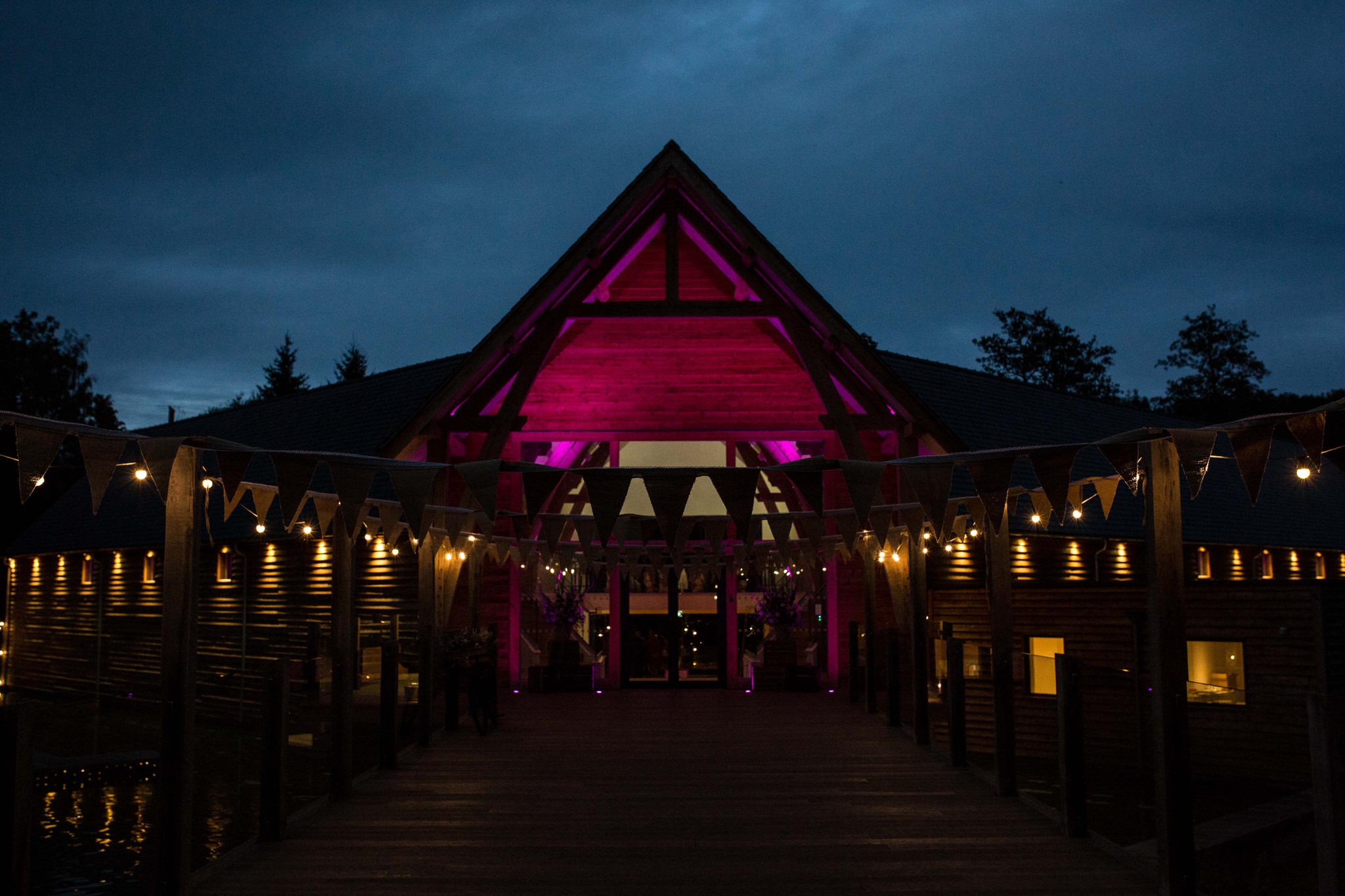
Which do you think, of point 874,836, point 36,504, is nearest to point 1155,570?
point 874,836

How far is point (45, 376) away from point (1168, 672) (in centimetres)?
4365

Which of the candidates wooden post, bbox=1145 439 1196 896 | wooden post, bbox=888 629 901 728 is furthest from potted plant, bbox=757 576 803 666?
wooden post, bbox=1145 439 1196 896

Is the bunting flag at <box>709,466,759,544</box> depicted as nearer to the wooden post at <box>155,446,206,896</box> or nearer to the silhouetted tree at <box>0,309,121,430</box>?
the wooden post at <box>155,446,206,896</box>

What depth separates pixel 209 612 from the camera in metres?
20.9

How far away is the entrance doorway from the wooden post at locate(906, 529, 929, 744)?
881 cm

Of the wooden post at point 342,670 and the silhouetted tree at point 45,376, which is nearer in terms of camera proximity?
the wooden post at point 342,670

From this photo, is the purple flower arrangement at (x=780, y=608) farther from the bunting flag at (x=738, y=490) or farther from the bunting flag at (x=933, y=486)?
the bunting flag at (x=933, y=486)

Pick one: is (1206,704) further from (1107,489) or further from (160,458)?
(160,458)

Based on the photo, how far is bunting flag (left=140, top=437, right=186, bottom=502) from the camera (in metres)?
5.83

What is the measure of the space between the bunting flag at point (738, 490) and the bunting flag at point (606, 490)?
75 centimetres

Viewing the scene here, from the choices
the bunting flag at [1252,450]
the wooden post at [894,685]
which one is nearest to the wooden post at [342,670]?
the wooden post at [894,685]

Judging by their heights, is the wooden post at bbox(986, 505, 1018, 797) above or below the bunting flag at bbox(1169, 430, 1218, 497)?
below

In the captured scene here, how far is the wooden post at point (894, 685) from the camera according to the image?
1281 centimetres

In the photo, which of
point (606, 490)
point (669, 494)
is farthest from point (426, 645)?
point (669, 494)
